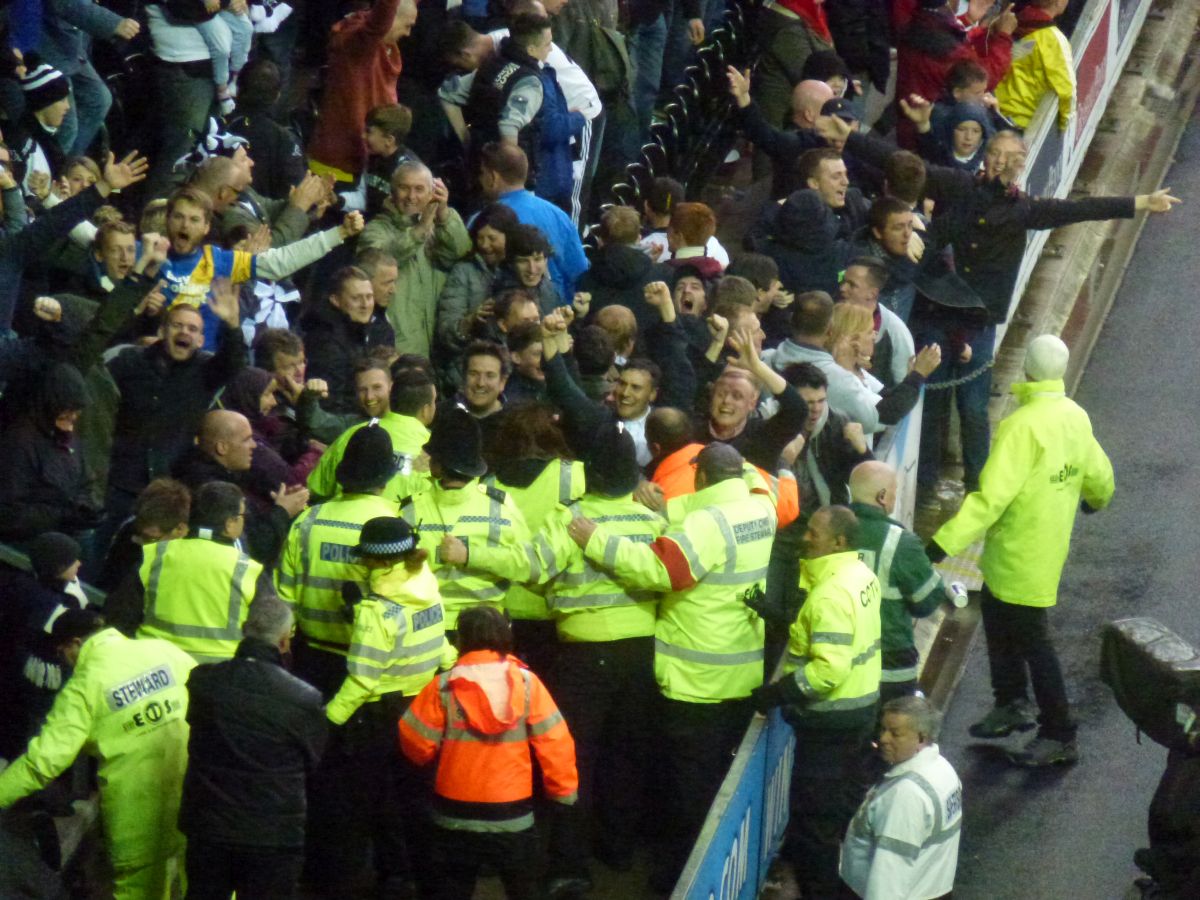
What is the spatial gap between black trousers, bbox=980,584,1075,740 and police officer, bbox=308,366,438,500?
3109 millimetres

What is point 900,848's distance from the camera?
8242mm

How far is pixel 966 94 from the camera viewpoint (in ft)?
42.1

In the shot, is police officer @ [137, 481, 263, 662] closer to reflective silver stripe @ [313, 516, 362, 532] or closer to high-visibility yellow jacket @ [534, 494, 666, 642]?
reflective silver stripe @ [313, 516, 362, 532]

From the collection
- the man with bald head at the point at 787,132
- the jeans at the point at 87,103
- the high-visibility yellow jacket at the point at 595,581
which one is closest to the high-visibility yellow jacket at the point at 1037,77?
the man with bald head at the point at 787,132

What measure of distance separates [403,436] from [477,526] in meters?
0.78

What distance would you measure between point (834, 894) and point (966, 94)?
579 cm

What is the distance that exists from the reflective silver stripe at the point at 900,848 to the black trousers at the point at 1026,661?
2124 mm

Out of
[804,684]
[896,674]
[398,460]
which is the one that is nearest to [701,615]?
[804,684]

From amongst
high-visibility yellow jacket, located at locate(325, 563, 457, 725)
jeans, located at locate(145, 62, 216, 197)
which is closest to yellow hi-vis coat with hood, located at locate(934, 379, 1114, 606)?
high-visibility yellow jacket, located at locate(325, 563, 457, 725)

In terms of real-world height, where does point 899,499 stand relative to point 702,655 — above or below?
below

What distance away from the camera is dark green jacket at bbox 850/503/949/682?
351 inches

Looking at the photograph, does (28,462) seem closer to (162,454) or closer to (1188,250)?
(162,454)

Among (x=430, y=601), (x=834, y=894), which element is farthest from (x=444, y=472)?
(x=834, y=894)

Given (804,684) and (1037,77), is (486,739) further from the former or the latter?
(1037,77)
